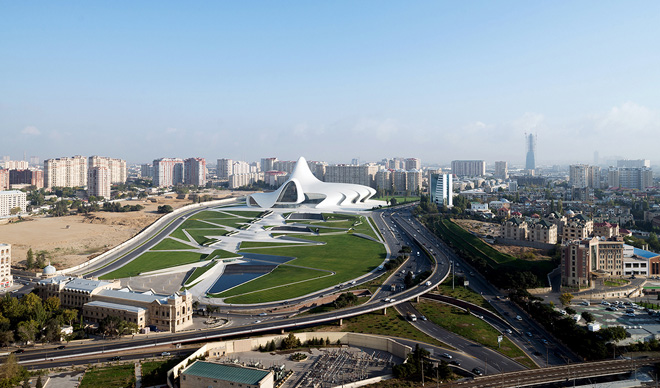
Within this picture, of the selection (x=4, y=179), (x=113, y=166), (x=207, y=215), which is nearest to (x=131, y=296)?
(x=207, y=215)

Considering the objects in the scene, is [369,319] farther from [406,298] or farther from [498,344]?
[498,344]

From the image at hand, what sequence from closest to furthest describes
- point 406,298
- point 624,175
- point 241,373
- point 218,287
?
point 241,373 → point 406,298 → point 218,287 → point 624,175

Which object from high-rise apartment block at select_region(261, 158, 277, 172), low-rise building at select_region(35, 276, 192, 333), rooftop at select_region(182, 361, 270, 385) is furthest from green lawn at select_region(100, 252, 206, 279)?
high-rise apartment block at select_region(261, 158, 277, 172)

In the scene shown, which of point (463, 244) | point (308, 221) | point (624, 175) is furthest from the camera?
point (624, 175)

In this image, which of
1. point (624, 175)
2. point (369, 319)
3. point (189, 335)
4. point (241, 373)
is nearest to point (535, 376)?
point (369, 319)

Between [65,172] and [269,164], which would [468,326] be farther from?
[269,164]

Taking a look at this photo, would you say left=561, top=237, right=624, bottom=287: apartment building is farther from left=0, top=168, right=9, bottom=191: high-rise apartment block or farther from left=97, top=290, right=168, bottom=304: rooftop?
left=0, top=168, right=9, bottom=191: high-rise apartment block

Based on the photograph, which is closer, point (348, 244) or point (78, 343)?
point (78, 343)
